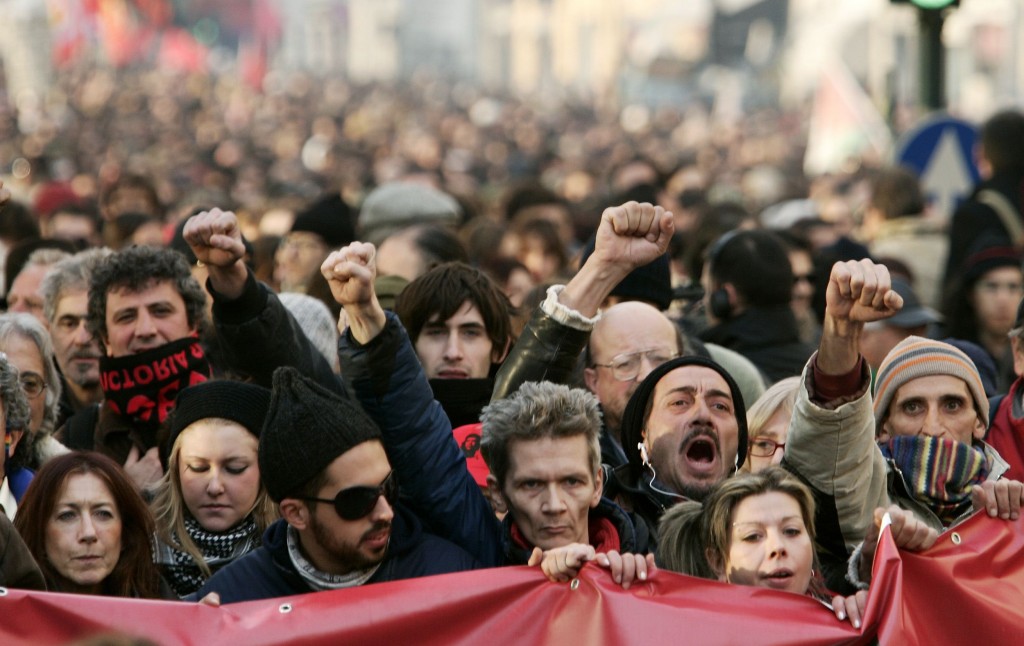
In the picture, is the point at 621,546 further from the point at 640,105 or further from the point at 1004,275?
the point at 640,105

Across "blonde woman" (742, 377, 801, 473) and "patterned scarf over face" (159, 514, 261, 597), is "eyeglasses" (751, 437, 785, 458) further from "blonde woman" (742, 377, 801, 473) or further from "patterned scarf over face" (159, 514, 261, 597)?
"patterned scarf over face" (159, 514, 261, 597)

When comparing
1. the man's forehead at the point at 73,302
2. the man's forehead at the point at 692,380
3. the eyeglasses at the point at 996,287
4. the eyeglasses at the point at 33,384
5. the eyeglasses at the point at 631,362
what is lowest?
the man's forehead at the point at 692,380

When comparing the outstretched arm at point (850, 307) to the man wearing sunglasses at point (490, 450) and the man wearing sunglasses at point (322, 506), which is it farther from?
the man wearing sunglasses at point (322, 506)

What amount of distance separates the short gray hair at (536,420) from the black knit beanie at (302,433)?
12.7 inches

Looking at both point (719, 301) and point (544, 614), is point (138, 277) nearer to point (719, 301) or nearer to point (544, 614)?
point (544, 614)

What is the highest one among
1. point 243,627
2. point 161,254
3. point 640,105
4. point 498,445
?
point 640,105

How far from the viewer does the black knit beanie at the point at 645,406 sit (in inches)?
219

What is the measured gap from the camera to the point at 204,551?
17.7 ft

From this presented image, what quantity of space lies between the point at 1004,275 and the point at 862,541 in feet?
13.0

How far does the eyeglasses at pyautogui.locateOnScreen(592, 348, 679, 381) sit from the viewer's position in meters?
6.12

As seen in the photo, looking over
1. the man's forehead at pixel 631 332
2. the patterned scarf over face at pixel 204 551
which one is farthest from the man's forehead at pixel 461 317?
the patterned scarf over face at pixel 204 551

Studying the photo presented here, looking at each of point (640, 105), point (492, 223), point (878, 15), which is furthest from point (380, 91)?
point (492, 223)

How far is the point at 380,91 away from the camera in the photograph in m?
51.8

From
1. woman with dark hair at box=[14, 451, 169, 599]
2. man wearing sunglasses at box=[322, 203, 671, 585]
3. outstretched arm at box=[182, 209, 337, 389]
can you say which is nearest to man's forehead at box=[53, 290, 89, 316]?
outstretched arm at box=[182, 209, 337, 389]
